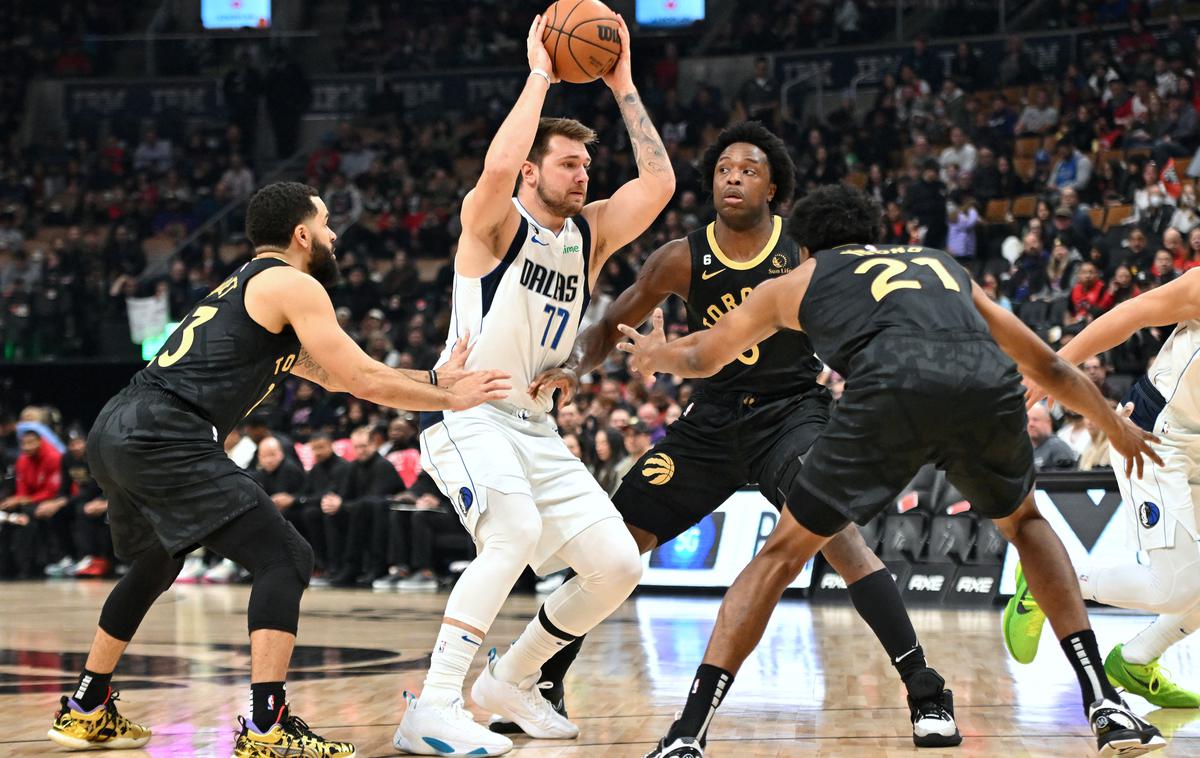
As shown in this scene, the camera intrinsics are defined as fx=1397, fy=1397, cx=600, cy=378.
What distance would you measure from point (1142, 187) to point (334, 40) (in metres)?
17.6

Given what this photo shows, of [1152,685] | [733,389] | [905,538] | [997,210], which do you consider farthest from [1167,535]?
[997,210]

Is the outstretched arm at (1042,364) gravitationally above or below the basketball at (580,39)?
below

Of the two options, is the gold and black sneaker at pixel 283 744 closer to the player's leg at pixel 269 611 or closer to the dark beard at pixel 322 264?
the player's leg at pixel 269 611

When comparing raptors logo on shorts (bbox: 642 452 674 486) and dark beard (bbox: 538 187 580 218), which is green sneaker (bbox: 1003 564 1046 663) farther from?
dark beard (bbox: 538 187 580 218)

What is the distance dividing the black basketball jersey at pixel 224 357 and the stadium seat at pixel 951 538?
297 inches

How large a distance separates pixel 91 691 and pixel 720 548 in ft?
24.6

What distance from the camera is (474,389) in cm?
502

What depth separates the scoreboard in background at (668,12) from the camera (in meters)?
26.0

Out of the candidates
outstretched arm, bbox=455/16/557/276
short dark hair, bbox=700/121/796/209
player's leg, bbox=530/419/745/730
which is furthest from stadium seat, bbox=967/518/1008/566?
outstretched arm, bbox=455/16/557/276

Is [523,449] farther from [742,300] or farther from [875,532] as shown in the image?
[875,532]

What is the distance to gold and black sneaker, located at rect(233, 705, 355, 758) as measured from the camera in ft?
15.7

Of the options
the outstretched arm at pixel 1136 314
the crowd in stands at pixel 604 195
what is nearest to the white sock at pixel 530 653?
the outstretched arm at pixel 1136 314

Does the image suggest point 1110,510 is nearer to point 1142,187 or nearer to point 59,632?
point 1142,187

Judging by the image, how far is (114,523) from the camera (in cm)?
530
